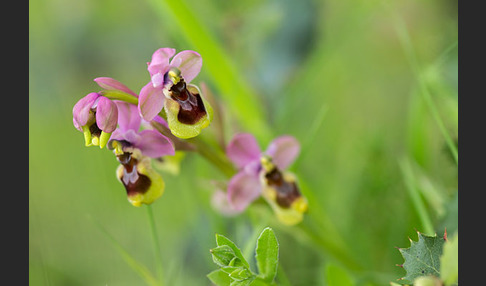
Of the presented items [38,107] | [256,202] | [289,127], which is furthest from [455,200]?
[38,107]

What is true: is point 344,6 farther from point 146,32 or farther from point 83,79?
point 83,79

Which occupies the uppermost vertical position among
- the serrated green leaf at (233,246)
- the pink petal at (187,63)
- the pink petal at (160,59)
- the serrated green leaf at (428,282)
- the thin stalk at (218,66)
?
the thin stalk at (218,66)

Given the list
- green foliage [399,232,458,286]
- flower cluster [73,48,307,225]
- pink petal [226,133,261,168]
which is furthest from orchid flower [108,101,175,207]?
green foliage [399,232,458,286]

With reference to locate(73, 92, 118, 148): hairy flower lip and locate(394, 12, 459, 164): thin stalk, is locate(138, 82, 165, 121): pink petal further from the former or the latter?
locate(394, 12, 459, 164): thin stalk

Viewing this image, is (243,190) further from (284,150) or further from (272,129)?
(272,129)

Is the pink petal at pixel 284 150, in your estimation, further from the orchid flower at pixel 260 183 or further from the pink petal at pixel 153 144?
the pink petal at pixel 153 144

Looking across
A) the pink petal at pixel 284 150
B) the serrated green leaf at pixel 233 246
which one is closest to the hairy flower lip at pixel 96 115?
the serrated green leaf at pixel 233 246
